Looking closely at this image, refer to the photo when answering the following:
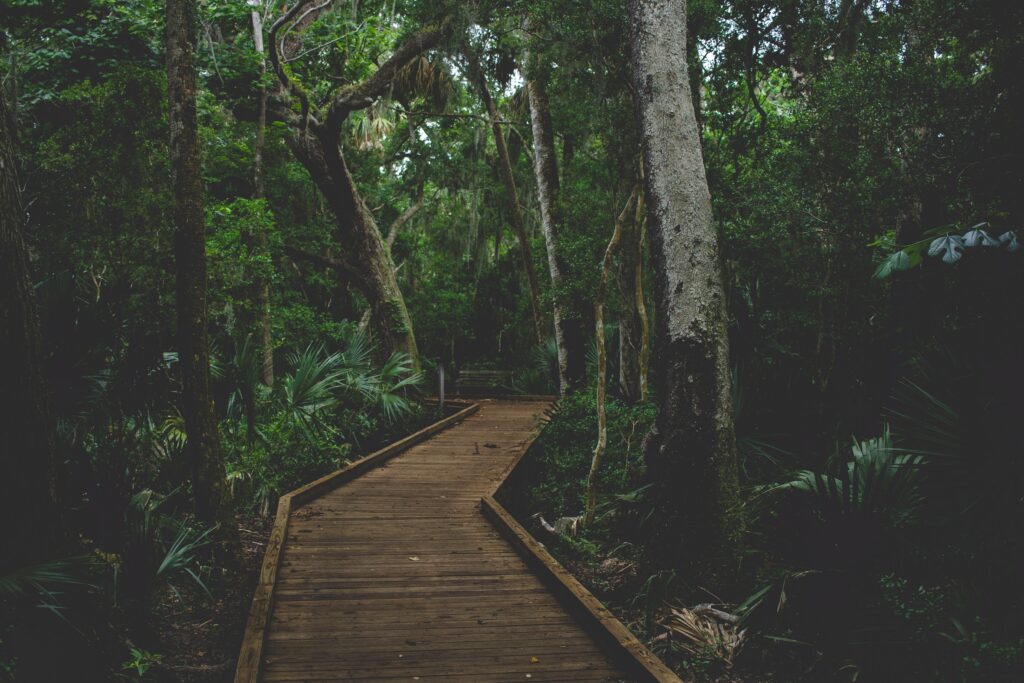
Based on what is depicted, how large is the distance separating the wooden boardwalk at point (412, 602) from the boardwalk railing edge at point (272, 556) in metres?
0.08

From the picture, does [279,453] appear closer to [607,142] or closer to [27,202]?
[27,202]

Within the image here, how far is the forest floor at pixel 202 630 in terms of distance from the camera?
425cm

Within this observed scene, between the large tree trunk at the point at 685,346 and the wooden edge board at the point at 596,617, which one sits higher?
the large tree trunk at the point at 685,346

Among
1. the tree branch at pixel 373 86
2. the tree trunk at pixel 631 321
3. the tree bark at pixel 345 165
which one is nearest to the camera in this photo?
the tree trunk at pixel 631 321

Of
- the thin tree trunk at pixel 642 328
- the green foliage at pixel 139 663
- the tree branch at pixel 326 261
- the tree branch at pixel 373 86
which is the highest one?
the tree branch at pixel 373 86

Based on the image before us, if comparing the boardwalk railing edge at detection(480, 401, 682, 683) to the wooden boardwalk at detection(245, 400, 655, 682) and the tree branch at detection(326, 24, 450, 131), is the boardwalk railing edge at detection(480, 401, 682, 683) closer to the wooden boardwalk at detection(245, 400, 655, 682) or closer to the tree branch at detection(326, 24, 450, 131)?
the wooden boardwalk at detection(245, 400, 655, 682)

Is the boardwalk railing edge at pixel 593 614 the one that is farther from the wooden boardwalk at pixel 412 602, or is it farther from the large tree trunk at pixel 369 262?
the large tree trunk at pixel 369 262

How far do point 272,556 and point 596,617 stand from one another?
2.72 metres

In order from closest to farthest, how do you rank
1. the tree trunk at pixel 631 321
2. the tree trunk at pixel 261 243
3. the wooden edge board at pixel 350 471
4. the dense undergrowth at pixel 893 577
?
the dense undergrowth at pixel 893 577 < the wooden edge board at pixel 350 471 < the tree trunk at pixel 631 321 < the tree trunk at pixel 261 243

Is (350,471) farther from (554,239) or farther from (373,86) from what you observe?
(373,86)

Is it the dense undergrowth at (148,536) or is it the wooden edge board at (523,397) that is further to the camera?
the wooden edge board at (523,397)

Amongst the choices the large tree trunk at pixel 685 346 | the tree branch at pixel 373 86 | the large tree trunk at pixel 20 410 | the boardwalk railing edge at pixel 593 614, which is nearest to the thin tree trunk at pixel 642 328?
the large tree trunk at pixel 685 346

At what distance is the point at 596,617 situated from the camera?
13.7ft

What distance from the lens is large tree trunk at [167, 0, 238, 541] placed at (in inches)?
235
